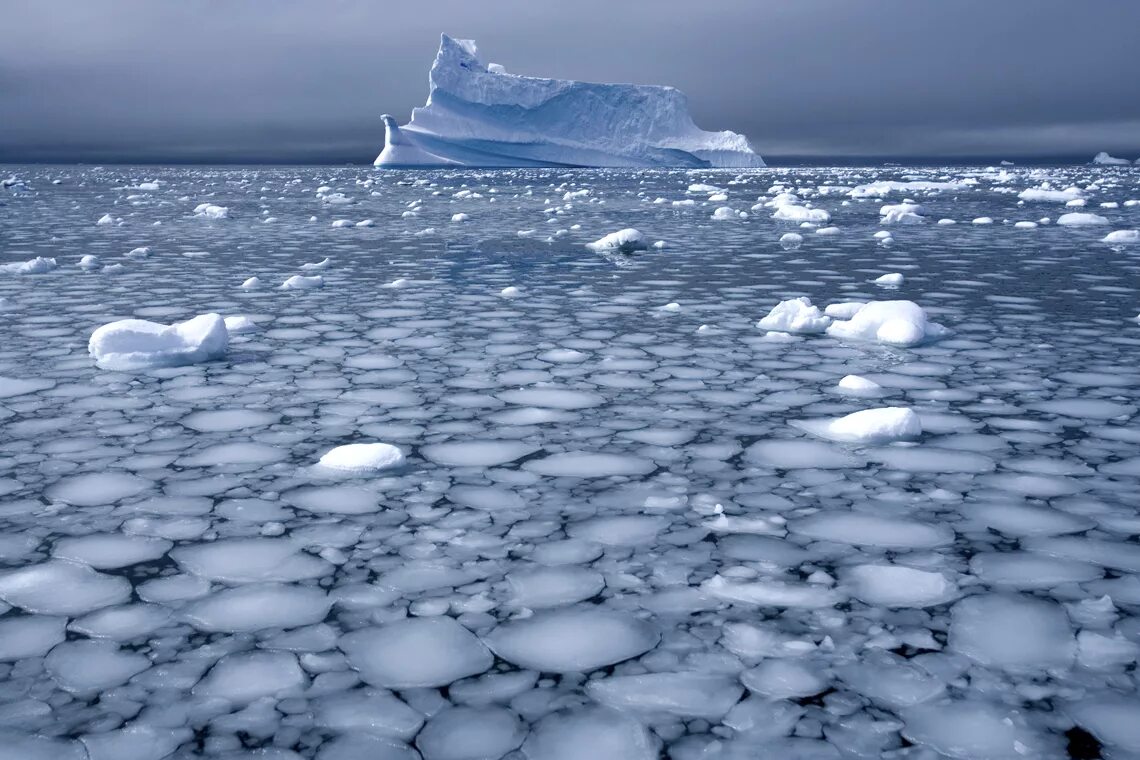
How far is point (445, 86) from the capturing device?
38125 millimetres

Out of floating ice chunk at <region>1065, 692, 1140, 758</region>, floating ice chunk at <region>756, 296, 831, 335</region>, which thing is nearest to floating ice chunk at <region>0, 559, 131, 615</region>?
floating ice chunk at <region>1065, 692, 1140, 758</region>

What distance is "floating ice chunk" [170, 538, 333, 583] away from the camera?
1780 millimetres

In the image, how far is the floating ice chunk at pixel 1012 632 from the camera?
1.48 meters

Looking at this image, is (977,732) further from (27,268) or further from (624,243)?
(27,268)

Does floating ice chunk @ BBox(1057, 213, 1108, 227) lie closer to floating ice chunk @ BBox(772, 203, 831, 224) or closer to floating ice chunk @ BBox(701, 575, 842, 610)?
floating ice chunk @ BBox(772, 203, 831, 224)

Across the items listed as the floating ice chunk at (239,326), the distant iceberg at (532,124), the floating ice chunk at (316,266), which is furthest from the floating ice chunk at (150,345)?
the distant iceberg at (532,124)

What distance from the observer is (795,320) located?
4.30 m

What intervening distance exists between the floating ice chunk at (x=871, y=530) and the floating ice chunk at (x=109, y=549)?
1390 mm

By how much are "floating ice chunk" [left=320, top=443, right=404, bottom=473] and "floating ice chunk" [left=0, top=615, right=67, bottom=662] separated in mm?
868

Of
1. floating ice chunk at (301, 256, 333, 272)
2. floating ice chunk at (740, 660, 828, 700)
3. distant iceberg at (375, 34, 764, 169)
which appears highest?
distant iceberg at (375, 34, 764, 169)

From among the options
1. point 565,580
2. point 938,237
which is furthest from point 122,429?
point 938,237

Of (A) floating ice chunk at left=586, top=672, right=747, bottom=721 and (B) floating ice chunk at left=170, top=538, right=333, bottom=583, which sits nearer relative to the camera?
(A) floating ice chunk at left=586, top=672, right=747, bottom=721

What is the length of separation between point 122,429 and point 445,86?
37779mm

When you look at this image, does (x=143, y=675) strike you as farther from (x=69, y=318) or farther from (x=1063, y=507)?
(x=69, y=318)
